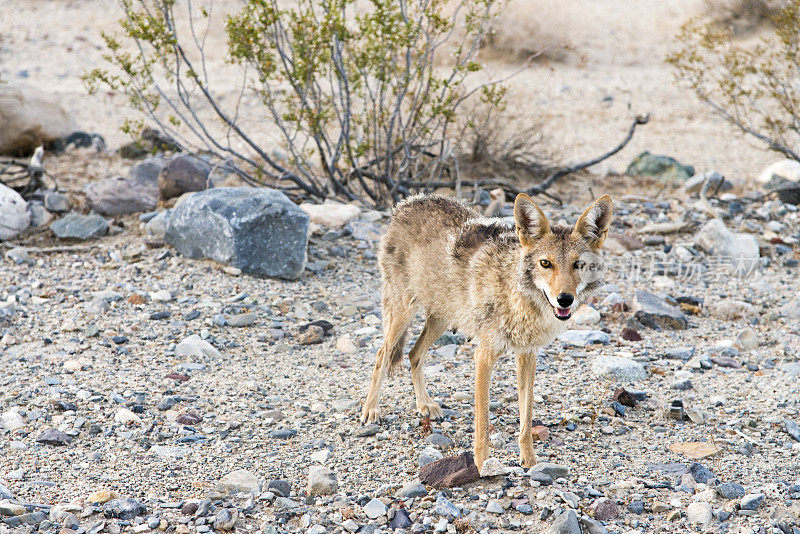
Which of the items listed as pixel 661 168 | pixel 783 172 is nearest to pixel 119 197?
pixel 661 168

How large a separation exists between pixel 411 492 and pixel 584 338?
9.66 feet

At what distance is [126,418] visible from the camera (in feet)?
17.0

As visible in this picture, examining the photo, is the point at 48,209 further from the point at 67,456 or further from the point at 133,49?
the point at 133,49

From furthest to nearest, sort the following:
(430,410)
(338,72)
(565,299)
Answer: (338,72) < (430,410) < (565,299)

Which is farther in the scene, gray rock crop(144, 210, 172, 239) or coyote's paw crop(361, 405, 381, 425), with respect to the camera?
gray rock crop(144, 210, 172, 239)

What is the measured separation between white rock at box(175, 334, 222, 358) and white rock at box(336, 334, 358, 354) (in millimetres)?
997

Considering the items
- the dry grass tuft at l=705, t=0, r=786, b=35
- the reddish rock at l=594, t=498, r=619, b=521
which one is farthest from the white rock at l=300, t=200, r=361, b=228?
the dry grass tuft at l=705, t=0, r=786, b=35

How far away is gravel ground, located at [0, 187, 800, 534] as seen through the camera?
4.20m

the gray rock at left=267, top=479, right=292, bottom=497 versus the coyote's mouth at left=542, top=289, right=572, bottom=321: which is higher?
the coyote's mouth at left=542, top=289, right=572, bottom=321

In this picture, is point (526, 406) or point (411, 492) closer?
point (411, 492)

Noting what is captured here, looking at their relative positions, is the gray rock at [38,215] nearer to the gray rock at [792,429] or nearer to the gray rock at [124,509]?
the gray rock at [124,509]

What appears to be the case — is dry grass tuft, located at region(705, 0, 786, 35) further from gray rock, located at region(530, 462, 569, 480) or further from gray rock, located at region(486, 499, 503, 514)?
gray rock, located at region(486, 499, 503, 514)

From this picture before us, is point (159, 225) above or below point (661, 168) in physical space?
below

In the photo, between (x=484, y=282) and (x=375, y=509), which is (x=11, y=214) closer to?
(x=484, y=282)
